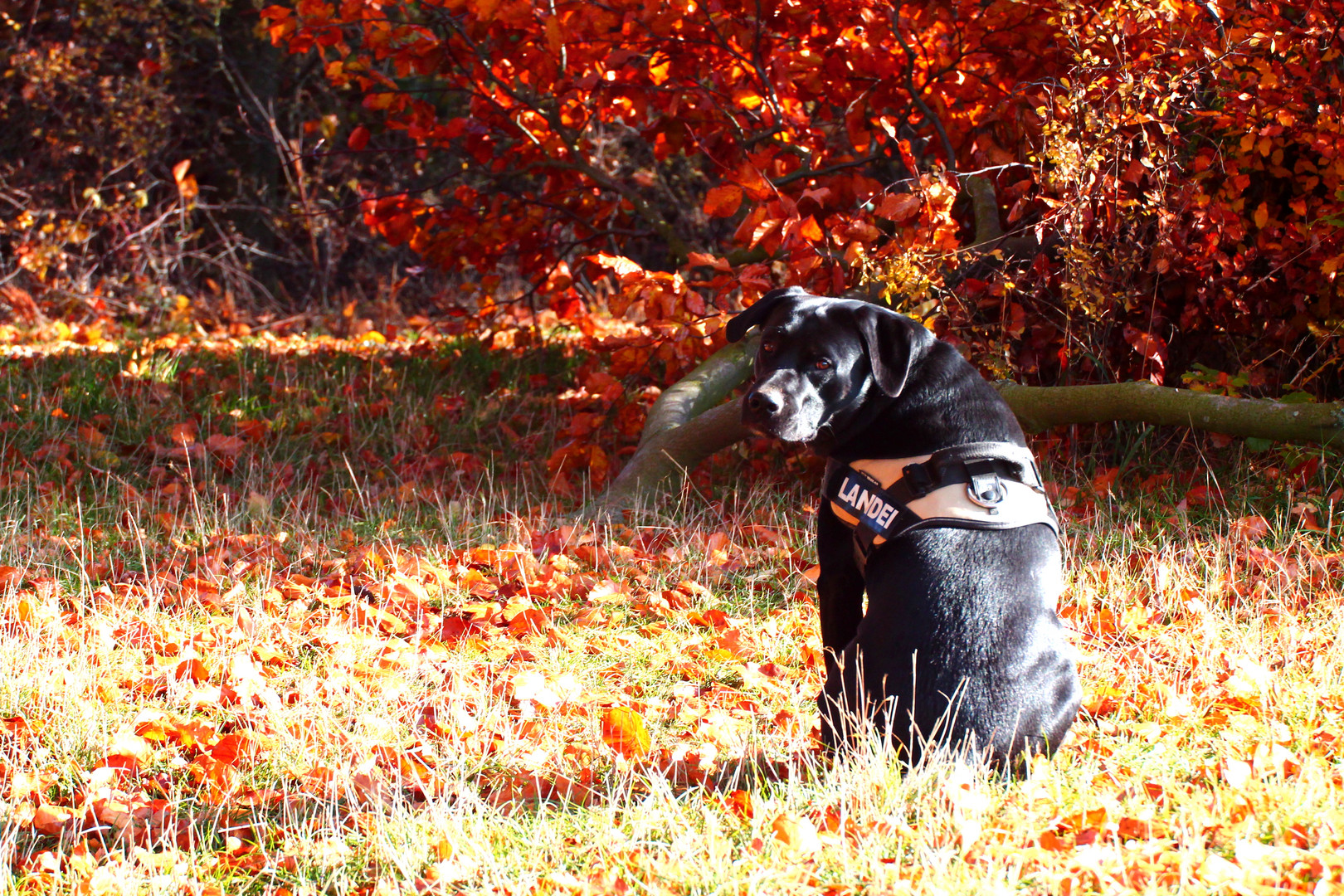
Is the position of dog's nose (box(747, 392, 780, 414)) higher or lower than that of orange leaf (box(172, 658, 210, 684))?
higher

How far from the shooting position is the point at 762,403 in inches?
103

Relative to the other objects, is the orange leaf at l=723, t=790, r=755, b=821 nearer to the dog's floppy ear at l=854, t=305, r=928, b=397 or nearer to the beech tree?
the dog's floppy ear at l=854, t=305, r=928, b=397

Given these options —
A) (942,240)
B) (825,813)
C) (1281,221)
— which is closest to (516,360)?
(942,240)

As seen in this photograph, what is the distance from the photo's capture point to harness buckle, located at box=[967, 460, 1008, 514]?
2.45m

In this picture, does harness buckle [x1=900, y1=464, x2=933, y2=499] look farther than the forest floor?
Yes

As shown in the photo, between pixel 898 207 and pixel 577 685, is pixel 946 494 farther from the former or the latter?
pixel 898 207

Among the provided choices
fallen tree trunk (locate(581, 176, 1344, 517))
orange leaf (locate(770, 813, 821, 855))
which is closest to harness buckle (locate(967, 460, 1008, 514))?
orange leaf (locate(770, 813, 821, 855))

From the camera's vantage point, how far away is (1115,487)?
5145mm

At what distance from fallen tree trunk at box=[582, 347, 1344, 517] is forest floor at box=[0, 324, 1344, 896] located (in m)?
0.19

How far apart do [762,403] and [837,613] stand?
569 mm

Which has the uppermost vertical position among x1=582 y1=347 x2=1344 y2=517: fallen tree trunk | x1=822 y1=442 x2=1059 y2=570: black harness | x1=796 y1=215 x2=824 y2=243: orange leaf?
x1=796 y1=215 x2=824 y2=243: orange leaf

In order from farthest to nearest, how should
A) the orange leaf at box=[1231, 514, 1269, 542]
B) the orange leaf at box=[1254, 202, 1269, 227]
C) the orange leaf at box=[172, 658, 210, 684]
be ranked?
1. the orange leaf at box=[1254, 202, 1269, 227]
2. the orange leaf at box=[1231, 514, 1269, 542]
3. the orange leaf at box=[172, 658, 210, 684]

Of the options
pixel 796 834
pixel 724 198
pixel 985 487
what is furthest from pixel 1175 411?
pixel 796 834

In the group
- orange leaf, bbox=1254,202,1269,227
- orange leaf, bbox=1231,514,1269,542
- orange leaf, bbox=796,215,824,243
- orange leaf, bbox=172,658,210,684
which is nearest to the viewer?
orange leaf, bbox=172,658,210,684
